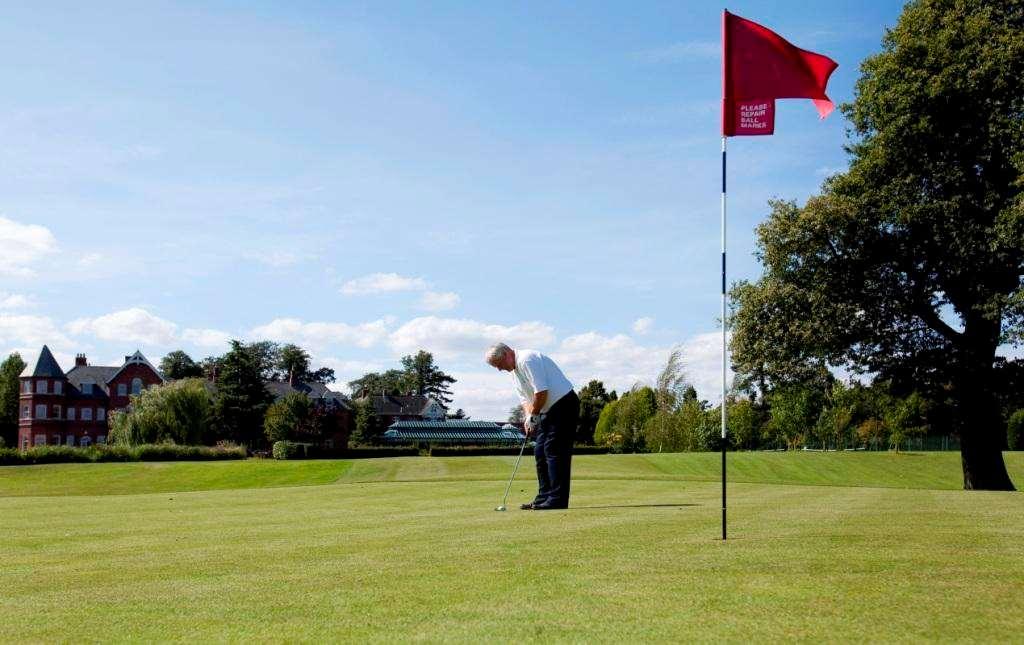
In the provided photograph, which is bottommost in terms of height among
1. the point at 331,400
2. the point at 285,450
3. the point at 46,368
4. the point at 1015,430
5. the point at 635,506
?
the point at 285,450

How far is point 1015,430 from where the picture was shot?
81125 mm

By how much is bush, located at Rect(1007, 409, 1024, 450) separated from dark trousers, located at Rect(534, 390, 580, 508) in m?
80.3

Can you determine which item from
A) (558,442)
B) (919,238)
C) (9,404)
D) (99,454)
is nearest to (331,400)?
(9,404)

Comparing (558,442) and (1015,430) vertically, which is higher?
(558,442)

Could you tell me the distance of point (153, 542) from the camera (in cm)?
948

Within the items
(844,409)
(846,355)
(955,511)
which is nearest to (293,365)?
(844,409)

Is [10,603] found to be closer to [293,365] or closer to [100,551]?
[100,551]

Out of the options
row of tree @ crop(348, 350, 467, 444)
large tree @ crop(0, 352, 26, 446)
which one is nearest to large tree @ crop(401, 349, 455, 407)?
row of tree @ crop(348, 350, 467, 444)

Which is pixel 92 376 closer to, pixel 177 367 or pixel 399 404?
pixel 177 367

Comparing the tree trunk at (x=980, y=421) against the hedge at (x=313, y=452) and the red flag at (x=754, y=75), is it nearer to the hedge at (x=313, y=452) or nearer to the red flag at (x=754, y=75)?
the red flag at (x=754, y=75)

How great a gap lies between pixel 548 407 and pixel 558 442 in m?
0.50

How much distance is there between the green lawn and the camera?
5.18 m

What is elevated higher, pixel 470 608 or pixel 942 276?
pixel 942 276

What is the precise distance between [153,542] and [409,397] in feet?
503
